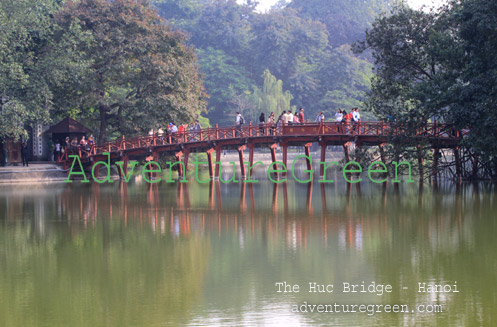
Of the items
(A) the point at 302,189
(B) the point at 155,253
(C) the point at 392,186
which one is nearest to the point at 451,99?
(C) the point at 392,186

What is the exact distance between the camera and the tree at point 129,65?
41.2m

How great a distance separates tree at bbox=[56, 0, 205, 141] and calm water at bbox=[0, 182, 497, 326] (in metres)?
15.7

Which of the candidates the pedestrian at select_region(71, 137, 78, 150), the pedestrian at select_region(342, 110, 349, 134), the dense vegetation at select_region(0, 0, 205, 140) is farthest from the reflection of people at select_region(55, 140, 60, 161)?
the pedestrian at select_region(342, 110, 349, 134)

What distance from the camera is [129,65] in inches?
1635

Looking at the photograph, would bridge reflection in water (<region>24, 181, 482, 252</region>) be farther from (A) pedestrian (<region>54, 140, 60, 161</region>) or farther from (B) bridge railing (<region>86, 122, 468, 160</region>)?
(A) pedestrian (<region>54, 140, 60, 161</region>)

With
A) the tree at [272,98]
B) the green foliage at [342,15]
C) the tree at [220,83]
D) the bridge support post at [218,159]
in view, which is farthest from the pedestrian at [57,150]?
the green foliage at [342,15]

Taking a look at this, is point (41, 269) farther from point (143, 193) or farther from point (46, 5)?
point (46, 5)

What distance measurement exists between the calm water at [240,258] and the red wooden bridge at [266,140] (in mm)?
6755

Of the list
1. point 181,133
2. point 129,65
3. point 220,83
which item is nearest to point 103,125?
point 129,65

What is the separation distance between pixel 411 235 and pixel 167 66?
87.6ft

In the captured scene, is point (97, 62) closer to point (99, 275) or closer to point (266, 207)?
point (266, 207)

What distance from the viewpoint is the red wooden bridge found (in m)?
32.6

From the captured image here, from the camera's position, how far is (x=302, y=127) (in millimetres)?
36844

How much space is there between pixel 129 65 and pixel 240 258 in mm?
28515
